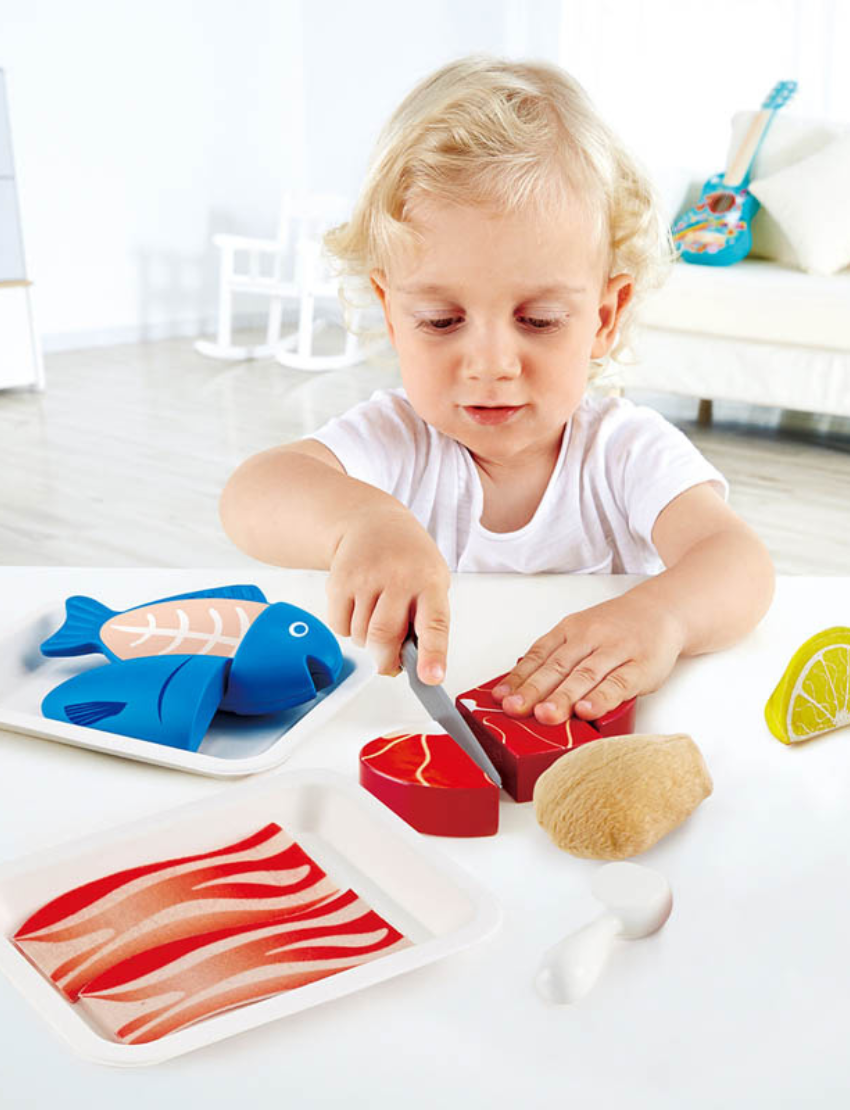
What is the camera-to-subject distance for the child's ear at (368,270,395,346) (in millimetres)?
905

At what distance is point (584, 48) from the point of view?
479cm

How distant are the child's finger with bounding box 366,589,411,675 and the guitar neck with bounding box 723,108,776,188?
3399mm

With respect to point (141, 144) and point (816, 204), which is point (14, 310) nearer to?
point (141, 144)

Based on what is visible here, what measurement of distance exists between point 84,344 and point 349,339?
1193mm

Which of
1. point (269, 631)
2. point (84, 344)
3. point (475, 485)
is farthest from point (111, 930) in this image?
point (84, 344)

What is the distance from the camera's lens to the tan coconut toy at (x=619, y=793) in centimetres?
42

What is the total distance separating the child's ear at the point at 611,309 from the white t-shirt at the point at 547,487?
8 cm

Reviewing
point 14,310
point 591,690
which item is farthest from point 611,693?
point 14,310

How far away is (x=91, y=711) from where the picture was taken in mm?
525

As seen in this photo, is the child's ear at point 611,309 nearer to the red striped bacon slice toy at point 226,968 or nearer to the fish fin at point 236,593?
the fish fin at point 236,593

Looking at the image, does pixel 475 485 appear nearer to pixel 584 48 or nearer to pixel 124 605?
pixel 124 605

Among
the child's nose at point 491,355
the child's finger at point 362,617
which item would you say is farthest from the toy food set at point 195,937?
the child's nose at point 491,355

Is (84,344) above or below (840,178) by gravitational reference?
below

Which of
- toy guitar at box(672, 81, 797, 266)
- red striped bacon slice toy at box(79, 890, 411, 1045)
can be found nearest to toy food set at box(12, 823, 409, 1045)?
red striped bacon slice toy at box(79, 890, 411, 1045)
